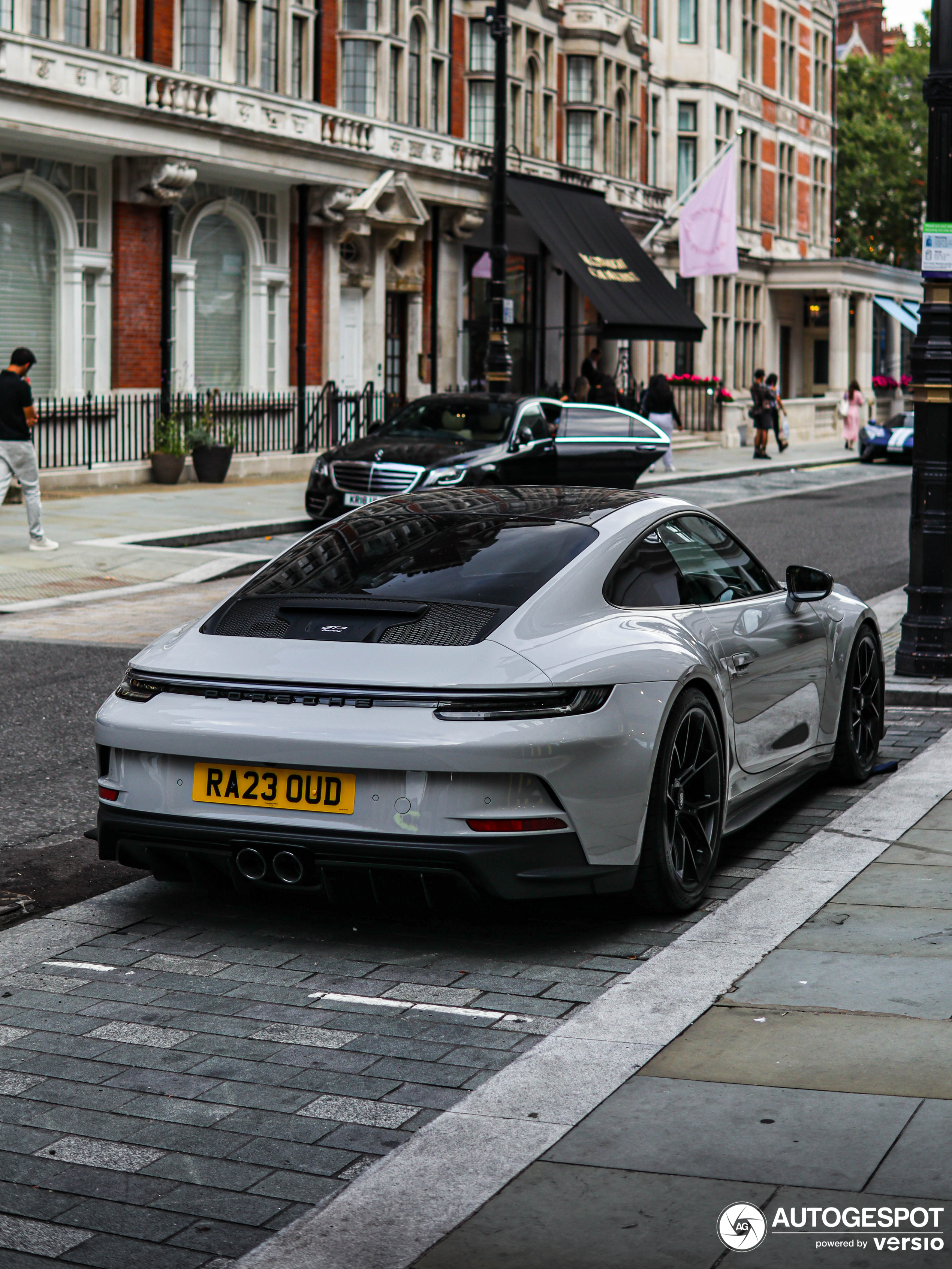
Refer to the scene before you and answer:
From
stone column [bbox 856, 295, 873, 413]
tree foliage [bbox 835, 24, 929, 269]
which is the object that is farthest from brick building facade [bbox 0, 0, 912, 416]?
tree foliage [bbox 835, 24, 929, 269]

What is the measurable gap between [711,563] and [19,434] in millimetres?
11709

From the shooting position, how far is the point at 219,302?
28719 mm

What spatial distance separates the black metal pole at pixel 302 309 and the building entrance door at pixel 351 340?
1342mm

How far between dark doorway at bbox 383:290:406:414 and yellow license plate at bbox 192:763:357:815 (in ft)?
92.6

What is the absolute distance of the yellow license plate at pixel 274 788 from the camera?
16.7 feet

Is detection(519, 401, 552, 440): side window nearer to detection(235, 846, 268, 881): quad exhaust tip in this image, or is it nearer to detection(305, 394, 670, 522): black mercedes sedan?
detection(305, 394, 670, 522): black mercedes sedan

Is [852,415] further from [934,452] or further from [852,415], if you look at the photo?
[934,452]

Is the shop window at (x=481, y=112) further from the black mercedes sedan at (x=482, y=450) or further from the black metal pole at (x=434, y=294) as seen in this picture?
the black mercedes sedan at (x=482, y=450)

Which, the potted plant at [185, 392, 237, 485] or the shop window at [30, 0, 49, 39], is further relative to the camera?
the potted plant at [185, 392, 237, 485]

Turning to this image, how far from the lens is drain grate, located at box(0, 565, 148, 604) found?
14.6 m

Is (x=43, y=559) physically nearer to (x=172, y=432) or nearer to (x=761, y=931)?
(x=172, y=432)

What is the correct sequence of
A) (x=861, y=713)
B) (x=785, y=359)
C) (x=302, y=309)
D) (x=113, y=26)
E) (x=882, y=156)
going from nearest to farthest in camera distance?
(x=861, y=713), (x=113, y=26), (x=302, y=309), (x=785, y=359), (x=882, y=156)

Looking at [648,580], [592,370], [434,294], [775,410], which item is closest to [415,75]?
[434,294]

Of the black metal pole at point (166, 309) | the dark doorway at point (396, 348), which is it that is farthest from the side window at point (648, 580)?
the dark doorway at point (396, 348)
